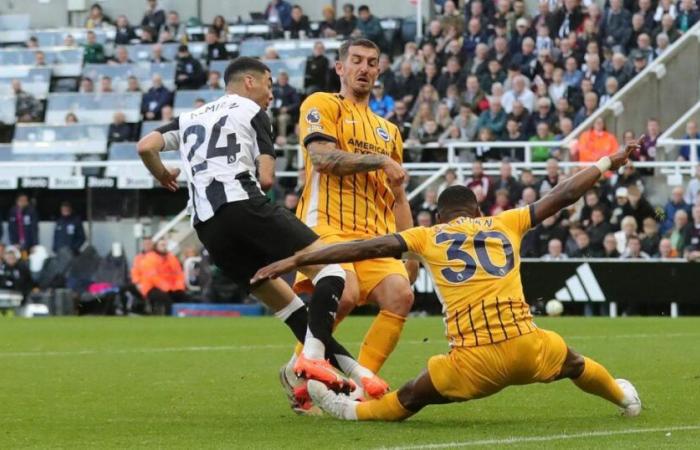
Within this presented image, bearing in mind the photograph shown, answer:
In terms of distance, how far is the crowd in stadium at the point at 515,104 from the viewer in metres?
23.1

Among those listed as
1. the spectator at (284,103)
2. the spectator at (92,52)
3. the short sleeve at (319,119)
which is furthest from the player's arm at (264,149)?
the spectator at (92,52)

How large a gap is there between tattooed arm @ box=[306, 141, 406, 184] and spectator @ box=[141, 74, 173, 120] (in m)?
20.9

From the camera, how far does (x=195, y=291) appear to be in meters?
25.7

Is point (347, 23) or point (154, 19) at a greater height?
point (154, 19)

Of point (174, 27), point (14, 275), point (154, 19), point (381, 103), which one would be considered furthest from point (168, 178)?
point (154, 19)

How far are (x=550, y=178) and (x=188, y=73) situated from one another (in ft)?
32.1

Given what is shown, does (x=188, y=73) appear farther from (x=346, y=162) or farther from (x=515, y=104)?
(x=346, y=162)

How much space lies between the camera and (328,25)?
31797 mm

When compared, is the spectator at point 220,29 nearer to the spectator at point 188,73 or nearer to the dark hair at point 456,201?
the spectator at point 188,73

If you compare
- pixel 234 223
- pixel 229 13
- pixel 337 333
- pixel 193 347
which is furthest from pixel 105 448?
pixel 229 13

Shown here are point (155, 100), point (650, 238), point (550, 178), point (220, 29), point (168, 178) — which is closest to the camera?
point (168, 178)

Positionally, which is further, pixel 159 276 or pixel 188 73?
pixel 188 73

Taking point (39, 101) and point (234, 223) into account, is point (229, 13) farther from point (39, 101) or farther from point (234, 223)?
point (234, 223)

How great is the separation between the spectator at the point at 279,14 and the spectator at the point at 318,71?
11.9 ft
